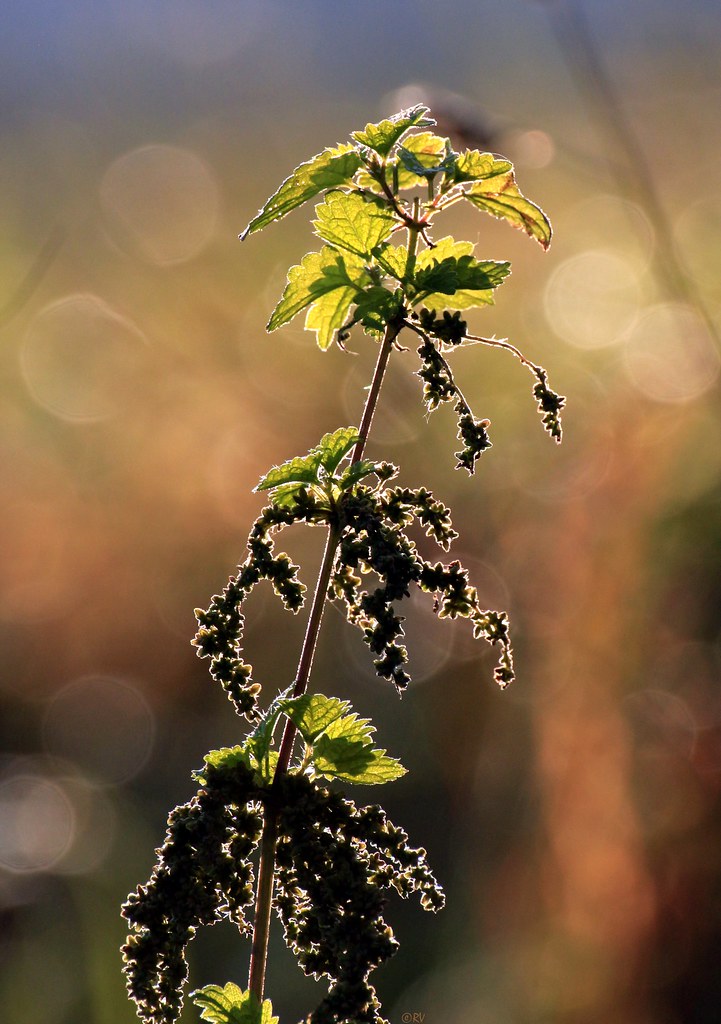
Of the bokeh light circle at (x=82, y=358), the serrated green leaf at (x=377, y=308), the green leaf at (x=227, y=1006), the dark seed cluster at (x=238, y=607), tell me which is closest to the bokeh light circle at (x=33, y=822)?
the bokeh light circle at (x=82, y=358)

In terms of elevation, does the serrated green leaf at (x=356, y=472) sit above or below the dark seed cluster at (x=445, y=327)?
below

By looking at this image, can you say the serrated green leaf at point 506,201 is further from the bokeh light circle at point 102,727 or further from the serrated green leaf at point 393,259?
the bokeh light circle at point 102,727

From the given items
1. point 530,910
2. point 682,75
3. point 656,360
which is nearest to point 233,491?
point 656,360

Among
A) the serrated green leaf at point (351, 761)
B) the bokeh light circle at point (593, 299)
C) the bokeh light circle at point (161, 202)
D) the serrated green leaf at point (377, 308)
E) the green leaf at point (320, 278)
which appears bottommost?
the serrated green leaf at point (351, 761)

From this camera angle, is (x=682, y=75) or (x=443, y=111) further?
(x=682, y=75)

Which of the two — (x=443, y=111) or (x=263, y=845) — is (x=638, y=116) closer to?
(x=443, y=111)

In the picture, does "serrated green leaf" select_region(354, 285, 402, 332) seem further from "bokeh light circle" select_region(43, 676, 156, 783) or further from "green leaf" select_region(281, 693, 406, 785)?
"bokeh light circle" select_region(43, 676, 156, 783)
